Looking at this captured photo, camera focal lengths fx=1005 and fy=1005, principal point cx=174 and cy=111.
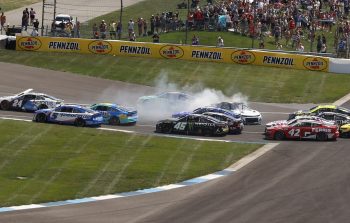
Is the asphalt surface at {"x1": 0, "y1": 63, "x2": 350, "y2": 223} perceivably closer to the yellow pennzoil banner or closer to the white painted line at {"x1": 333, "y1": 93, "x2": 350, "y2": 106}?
the white painted line at {"x1": 333, "y1": 93, "x2": 350, "y2": 106}

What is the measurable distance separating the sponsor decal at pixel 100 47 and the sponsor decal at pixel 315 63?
43.7 feet

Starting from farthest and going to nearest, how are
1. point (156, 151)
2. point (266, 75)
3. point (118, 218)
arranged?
point (266, 75), point (156, 151), point (118, 218)

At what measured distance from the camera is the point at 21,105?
52781 millimetres

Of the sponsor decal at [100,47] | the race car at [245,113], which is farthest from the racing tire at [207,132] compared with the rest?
the sponsor decal at [100,47]

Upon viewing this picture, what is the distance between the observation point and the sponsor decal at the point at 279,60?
218 feet

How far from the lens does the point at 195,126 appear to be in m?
48.6

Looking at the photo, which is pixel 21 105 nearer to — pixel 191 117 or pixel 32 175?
pixel 191 117

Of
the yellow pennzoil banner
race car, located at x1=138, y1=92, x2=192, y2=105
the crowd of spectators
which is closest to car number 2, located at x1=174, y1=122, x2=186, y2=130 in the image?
race car, located at x1=138, y1=92, x2=192, y2=105

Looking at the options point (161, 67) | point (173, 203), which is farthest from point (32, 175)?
point (161, 67)

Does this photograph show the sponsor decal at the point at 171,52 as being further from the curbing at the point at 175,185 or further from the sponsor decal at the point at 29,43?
the curbing at the point at 175,185

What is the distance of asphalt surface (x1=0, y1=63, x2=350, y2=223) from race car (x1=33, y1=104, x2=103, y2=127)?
9.32m

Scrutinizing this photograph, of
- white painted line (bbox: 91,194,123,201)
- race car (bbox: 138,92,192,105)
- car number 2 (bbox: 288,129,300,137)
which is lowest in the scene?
white painted line (bbox: 91,194,123,201)

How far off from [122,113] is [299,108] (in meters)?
12.8

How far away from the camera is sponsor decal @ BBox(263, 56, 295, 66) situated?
6644 cm
